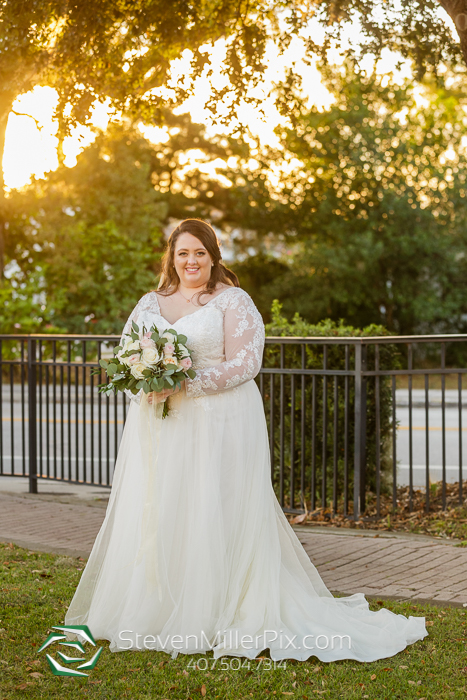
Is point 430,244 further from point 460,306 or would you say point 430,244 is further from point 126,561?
point 126,561

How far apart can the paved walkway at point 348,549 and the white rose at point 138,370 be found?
6.27 feet

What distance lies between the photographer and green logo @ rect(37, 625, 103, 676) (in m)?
3.54

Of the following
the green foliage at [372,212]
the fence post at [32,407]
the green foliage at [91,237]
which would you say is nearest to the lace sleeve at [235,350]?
the fence post at [32,407]

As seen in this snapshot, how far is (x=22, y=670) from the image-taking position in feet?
11.6

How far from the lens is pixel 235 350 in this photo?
4105 millimetres

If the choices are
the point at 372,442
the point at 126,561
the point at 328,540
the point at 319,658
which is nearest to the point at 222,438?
the point at 126,561

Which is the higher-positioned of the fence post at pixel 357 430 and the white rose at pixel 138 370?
the white rose at pixel 138 370

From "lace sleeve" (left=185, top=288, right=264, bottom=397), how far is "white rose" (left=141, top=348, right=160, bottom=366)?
31 centimetres

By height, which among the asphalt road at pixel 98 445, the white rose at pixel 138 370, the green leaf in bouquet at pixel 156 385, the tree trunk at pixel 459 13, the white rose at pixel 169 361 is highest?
the tree trunk at pixel 459 13

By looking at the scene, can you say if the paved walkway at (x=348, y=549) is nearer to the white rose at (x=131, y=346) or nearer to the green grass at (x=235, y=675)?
the green grass at (x=235, y=675)

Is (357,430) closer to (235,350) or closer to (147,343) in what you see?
(235,350)

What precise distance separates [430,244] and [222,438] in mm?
19318

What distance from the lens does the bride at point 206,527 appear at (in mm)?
3844

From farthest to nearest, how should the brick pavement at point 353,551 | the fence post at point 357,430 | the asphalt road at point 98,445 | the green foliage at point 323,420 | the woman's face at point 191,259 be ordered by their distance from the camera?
the asphalt road at point 98,445 → the green foliage at point 323,420 → the fence post at point 357,430 → the brick pavement at point 353,551 → the woman's face at point 191,259
